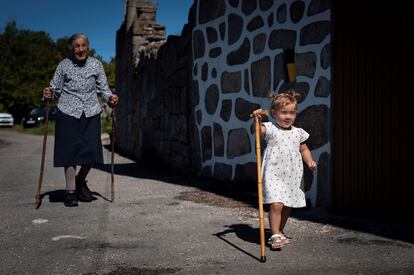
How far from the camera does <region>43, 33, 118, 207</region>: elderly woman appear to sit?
540 centimetres

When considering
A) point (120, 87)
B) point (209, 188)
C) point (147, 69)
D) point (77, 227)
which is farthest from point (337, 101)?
point (120, 87)

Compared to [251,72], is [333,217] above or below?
below

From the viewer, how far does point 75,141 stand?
544 centimetres

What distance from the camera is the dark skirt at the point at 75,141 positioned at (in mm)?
5399

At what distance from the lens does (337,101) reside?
191 inches

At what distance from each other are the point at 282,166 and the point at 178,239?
929 mm

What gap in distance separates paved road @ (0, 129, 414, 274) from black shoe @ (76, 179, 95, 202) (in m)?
0.10

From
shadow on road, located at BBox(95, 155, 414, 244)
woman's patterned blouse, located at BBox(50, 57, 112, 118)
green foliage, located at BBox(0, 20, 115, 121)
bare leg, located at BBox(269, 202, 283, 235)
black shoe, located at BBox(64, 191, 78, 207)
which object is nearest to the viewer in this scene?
bare leg, located at BBox(269, 202, 283, 235)

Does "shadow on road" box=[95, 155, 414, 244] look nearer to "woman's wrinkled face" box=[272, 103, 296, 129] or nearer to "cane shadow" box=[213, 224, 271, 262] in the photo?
"cane shadow" box=[213, 224, 271, 262]

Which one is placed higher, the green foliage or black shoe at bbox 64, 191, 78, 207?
the green foliage

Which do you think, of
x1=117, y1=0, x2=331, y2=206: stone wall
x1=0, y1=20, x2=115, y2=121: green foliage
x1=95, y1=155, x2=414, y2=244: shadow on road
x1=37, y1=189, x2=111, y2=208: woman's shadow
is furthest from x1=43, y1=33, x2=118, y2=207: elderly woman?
x1=0, y1=20, x2=115, y2=121: green foliage

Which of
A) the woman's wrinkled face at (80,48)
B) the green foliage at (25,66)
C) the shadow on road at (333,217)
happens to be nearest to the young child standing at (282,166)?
the shadow on road at (333,217)

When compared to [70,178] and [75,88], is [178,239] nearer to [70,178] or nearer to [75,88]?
[70,178]

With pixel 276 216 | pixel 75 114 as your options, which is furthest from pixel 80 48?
pixel 276 216
